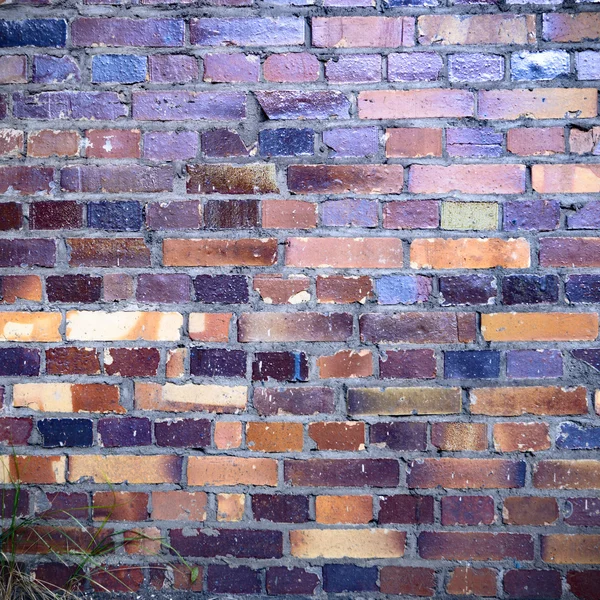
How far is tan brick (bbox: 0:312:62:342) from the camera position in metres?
1.36

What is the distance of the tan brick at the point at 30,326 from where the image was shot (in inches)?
53.4

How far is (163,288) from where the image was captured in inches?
53.0

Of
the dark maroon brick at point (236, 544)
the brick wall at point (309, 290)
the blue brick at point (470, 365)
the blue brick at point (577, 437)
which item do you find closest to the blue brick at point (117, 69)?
the brick wall at point (309, 290)

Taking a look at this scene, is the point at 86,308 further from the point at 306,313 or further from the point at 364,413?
the point at 364,413

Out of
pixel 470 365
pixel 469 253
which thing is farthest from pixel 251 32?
pixel 470 365

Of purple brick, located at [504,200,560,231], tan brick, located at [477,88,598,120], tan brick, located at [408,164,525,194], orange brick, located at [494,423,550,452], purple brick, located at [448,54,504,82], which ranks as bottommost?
orange brick, located at [494,423,550,452]

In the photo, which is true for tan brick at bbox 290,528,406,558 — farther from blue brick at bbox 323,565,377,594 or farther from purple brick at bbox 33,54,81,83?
purple brick at bbox 33,54,81,83

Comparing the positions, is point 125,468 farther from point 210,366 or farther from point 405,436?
point 405,436

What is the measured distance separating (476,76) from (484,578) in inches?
48.9

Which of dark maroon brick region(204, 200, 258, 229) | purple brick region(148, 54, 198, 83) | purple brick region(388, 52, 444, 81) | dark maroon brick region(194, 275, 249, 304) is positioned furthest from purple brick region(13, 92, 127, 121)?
purple brick region(388, 52, 444, 81)

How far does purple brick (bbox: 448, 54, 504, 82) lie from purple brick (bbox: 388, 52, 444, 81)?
0.04 metres

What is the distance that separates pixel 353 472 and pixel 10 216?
1080 mm

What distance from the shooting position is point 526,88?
52.4 inches

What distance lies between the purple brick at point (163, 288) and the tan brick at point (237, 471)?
41 cm
